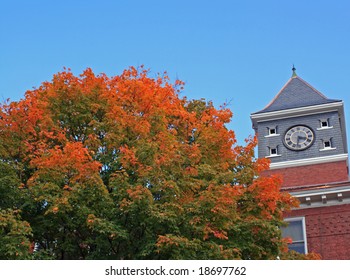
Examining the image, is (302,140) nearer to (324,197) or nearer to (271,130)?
(271,130)

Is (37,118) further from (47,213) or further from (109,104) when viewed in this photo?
(47,213)

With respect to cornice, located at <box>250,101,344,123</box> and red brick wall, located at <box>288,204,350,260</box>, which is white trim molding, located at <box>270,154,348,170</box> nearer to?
cornice, located at <box>250,101,344,123</box>

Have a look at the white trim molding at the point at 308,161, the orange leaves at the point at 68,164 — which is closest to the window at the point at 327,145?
the white trim molding at the point at 308,161

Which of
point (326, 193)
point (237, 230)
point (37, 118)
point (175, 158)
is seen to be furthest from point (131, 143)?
point (326, 193)

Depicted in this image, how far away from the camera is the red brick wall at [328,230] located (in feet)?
94.4

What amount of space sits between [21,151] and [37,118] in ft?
4.08

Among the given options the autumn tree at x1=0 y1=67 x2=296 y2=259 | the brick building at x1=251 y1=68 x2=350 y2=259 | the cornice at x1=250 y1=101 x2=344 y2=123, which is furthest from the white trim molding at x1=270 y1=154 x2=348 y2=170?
the autumn tree at x1=0 y1=67 x2=296 y2=259

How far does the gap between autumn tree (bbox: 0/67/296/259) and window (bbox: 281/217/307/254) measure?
869cm

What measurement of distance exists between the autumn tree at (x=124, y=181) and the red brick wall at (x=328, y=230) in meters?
8.69

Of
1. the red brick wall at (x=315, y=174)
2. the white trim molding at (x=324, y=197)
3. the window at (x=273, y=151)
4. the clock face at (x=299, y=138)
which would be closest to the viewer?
the white trim molding at (x=324, y=197)

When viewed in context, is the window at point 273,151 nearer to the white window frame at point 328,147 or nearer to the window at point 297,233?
the white window frame at point 328,147

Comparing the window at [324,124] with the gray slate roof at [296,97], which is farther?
the gray slate roof at [296,97]

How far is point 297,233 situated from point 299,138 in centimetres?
960

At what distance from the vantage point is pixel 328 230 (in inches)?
1155
